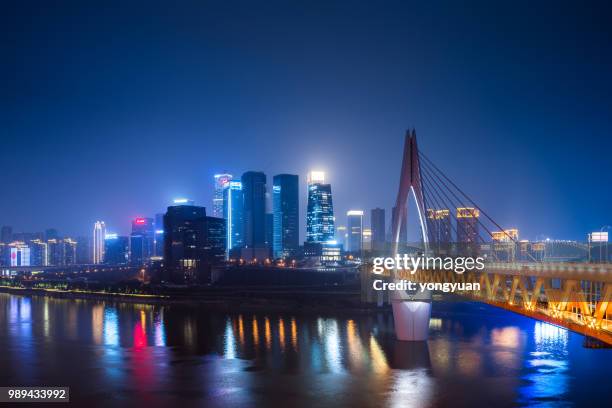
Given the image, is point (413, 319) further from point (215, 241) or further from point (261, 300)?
point (215, 241)

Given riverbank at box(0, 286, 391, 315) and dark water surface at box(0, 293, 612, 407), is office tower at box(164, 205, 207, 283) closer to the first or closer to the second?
riverbank at box(0, 286, 391, 315)

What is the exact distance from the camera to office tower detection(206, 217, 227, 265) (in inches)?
5379

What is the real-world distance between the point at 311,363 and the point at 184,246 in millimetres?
105257

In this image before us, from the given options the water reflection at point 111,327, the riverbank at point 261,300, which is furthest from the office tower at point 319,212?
the water reflection at point 111,327

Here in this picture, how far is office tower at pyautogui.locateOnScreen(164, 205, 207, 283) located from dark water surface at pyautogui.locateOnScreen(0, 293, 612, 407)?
73660 millimetres

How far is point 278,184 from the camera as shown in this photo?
199m

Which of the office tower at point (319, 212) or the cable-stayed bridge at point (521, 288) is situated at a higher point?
the office tower at point (319, 212)

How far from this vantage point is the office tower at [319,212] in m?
179

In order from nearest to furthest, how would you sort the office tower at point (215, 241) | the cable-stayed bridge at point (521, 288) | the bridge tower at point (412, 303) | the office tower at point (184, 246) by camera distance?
the cable-stayed bridge at point (521, 288) < the bridge tower at point (412, 303) < the office tower at point (184, 246) < the office tower at point (215, 241)

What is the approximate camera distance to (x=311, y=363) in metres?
36.0

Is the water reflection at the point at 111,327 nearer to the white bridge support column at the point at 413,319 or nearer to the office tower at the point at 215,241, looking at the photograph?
the white bridge support column at the point at 413,319

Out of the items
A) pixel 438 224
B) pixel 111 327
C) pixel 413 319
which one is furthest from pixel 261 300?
pixel 413 319

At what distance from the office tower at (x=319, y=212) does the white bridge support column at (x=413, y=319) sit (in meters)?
136

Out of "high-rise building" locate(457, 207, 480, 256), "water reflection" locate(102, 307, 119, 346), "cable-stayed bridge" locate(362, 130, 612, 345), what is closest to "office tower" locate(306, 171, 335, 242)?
"water reflection" locate(102, 307, 119, 346)
